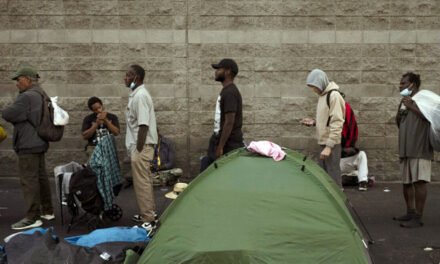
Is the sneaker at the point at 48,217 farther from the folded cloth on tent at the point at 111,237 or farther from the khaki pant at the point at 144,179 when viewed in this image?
the folded cloth on tent at the point at 111,237

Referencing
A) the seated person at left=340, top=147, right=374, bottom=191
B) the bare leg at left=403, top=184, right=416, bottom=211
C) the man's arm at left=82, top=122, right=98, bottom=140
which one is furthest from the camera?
the seated person at left=340, top=147, right=374, bottom=191

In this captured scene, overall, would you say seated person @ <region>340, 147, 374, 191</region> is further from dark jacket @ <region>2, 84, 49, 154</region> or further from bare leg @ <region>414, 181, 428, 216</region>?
dark jacket @ <region>2, 84, 49, 154</region>

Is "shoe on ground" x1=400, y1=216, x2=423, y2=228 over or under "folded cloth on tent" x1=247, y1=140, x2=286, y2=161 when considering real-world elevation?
under

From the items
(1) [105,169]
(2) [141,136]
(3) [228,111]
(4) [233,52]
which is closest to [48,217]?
(1) [105,169]

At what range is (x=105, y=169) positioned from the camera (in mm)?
6957

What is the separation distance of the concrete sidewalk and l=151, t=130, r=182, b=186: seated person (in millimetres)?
206

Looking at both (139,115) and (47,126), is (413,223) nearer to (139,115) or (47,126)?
(139,115)

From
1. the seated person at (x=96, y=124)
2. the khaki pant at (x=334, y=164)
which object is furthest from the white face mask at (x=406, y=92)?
the seated person at (x=96, y=124)

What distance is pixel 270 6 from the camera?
938 centimetres

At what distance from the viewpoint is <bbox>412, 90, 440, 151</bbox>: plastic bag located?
6844 mm

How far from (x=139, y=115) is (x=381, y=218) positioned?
11.6 ft

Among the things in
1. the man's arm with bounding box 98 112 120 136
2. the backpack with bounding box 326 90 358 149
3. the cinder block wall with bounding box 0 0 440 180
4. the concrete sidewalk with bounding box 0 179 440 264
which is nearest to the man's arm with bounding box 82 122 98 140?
the man's arm with bounding box 98 112 120 136

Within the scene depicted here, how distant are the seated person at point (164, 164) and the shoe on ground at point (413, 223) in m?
3.82

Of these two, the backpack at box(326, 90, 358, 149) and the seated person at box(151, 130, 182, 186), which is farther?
the seated person at box(151, 130, 182, 186)
